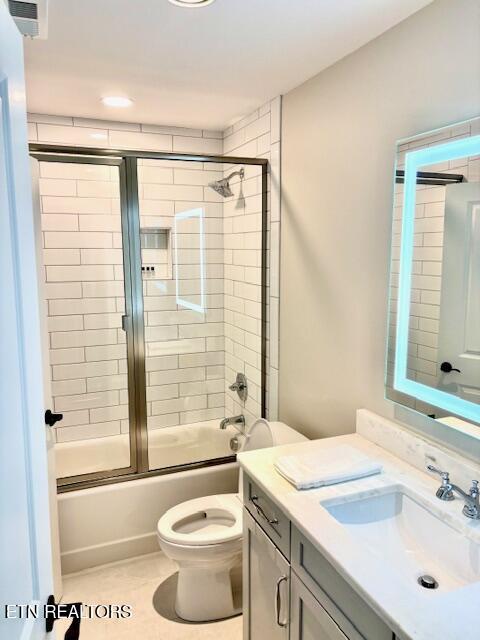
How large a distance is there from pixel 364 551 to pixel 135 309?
1.90m

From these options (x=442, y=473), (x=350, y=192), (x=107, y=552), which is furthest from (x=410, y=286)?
(x=107, y=552)

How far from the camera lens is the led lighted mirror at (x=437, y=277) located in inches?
55.8

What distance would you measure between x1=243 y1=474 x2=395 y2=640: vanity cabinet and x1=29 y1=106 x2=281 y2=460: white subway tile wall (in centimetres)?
→ 124

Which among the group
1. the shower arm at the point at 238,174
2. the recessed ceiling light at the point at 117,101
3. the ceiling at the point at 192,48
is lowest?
the shower arm at the point at 238,174

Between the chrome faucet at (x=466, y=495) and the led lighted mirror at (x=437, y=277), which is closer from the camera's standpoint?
the chrome faucet at (x=466, y=495)

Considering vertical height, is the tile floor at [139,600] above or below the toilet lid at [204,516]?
below

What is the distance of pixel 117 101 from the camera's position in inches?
102

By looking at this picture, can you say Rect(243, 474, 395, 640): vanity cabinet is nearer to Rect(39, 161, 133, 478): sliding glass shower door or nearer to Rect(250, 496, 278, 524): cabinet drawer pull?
Rect(250, 496, 278, 524): cabinet drawer pull

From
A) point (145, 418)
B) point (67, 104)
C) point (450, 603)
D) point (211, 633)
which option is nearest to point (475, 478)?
point (450, 603)

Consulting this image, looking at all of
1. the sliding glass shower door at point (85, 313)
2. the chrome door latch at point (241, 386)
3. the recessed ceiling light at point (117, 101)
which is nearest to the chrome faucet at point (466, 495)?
the chrome door latch at point (241, 386)

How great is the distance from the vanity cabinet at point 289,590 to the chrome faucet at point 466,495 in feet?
1.38

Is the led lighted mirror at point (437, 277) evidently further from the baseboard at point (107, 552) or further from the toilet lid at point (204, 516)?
the baseboard at point (107, 552)

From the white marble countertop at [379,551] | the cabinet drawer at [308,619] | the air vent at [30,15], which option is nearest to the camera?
the white marble countertop at [379,551]

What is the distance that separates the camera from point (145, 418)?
285cm
